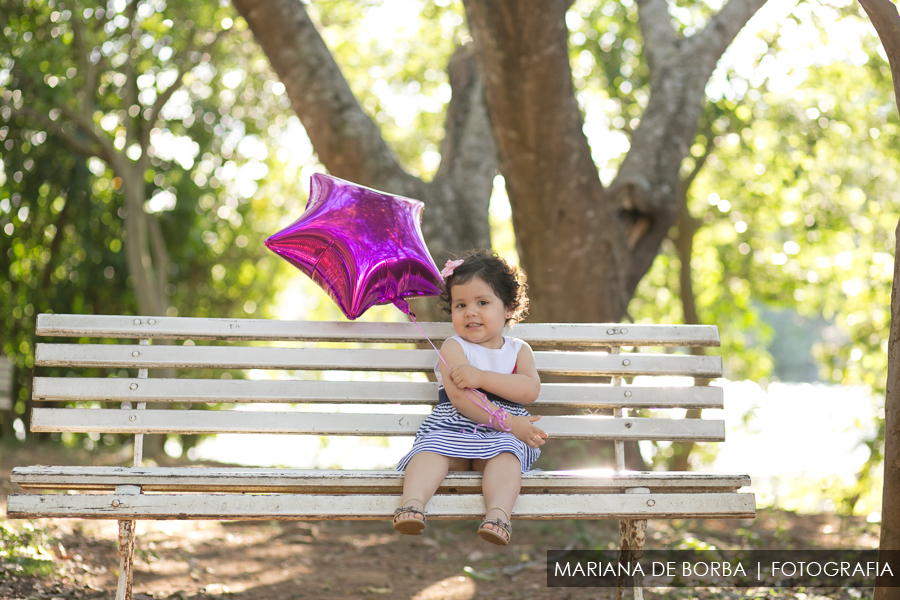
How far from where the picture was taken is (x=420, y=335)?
3.26 m

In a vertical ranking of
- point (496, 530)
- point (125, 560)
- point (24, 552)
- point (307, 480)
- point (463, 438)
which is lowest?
point (24, 552)

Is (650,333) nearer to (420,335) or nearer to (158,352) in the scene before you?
(420,335)

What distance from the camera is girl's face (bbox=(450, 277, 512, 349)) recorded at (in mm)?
3045

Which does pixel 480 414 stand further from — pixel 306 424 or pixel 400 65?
pixel 400 65

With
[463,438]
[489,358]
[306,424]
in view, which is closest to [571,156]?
[489,358]

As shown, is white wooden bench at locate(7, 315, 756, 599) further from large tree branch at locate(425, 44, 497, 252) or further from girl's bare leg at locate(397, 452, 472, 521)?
A: large tree branch at locate(425, 44, 497, 252)

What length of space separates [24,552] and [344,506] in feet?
6.12

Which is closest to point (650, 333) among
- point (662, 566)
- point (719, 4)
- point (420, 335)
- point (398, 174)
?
point (420, 335)

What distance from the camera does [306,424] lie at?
310 centimetres

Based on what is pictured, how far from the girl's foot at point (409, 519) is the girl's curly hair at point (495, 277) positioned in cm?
94

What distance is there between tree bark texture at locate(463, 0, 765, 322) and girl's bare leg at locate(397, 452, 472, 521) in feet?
6.71

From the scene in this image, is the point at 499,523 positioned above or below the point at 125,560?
above

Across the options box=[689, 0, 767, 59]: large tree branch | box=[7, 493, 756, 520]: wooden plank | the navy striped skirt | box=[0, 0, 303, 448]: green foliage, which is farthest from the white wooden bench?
box=[0, 0, 303, 448]: green foliage

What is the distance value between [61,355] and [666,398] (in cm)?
238
